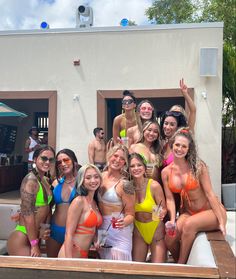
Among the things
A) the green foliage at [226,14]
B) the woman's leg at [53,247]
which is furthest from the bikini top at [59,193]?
the green foliage at [226,14]

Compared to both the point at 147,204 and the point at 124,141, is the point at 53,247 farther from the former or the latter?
the point at 124,141

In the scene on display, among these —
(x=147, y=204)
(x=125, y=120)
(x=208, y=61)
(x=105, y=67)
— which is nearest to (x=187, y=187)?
(x=147, y=204)

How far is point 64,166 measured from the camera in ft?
10.1

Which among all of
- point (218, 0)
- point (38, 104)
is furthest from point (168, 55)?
point (218, 0)

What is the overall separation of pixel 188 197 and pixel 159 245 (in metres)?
0.49

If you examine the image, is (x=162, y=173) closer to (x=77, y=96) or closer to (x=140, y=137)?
(x=140, y=137)

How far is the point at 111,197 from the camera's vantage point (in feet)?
9.34

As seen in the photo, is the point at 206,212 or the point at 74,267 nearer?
the point at 74,267

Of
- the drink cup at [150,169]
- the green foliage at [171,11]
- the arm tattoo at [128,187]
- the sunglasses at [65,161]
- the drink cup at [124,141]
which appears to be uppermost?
the green foliage at [171,11]

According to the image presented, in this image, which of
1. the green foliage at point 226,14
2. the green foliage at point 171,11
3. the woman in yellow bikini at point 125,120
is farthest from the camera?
the green foliage at point 171,11

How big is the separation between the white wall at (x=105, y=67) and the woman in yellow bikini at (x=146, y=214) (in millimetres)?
4824

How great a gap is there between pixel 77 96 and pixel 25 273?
6.20 meters

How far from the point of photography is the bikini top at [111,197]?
2834 millimetres

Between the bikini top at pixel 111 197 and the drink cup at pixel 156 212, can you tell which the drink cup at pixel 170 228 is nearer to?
the drink cup at pixel 156 212
